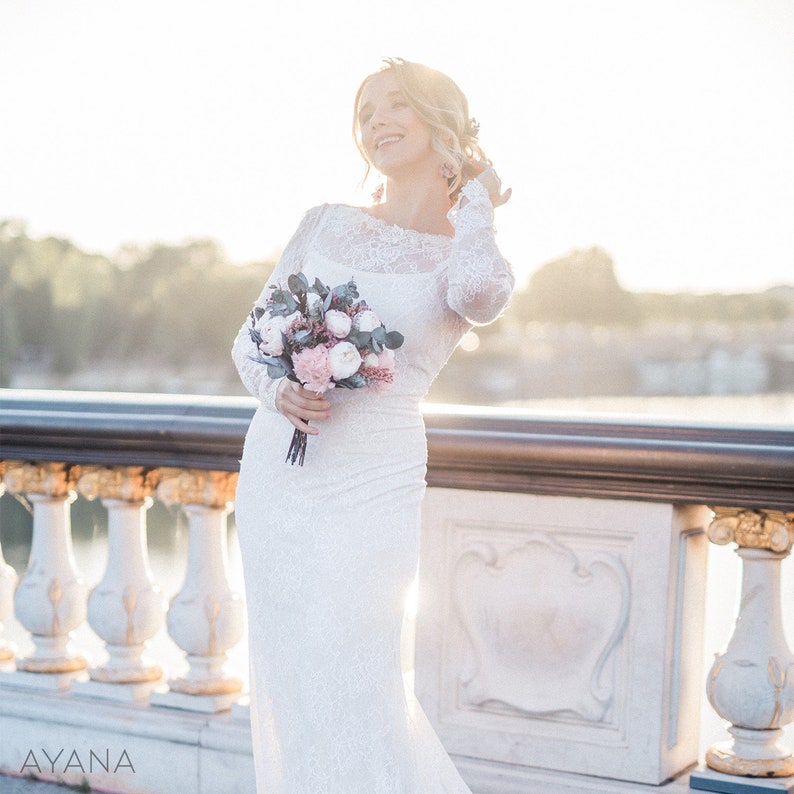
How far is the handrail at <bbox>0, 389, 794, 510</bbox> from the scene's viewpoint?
2.44 m

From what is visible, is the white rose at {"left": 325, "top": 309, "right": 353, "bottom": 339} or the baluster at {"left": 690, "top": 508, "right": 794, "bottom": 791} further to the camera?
the baluster at {"left": 690, "top": 508, "right": 794, "bottom": 791}

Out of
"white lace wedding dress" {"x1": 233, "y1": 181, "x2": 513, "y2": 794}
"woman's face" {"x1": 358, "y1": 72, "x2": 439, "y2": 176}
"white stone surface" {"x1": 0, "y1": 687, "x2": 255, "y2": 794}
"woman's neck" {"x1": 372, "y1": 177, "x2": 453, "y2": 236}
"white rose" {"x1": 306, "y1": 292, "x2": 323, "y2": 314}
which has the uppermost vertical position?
"woman's face" {"x1": 358, "y1": 72, "x2": 439, "y2": 176}

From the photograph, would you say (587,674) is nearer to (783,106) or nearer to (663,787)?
(663,787)

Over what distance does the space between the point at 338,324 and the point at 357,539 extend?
0.46 m

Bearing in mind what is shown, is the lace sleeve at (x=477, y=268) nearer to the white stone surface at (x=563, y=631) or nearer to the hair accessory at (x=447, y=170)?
the hair accessory at (x=447, y=170)

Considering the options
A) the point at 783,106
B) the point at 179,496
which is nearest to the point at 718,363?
the point at 783,106

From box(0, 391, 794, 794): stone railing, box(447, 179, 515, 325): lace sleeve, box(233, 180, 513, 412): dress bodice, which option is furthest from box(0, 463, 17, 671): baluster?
box(447, 179, 515, 325): lace sleeve

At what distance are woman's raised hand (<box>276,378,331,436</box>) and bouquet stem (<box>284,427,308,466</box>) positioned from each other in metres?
0.03

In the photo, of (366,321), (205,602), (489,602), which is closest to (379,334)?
(366,321)

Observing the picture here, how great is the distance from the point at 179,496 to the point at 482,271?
4.11 feet

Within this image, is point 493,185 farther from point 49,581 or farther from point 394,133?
point 49,581

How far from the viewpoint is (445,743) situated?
2.86m

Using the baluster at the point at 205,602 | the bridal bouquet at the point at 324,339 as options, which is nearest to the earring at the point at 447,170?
the bridal bouquet at the point at 324,339

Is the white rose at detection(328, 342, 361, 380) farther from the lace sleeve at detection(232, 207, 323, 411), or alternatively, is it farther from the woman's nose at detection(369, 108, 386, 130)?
the woman's nose at detection(369, 108, 386, 130)
